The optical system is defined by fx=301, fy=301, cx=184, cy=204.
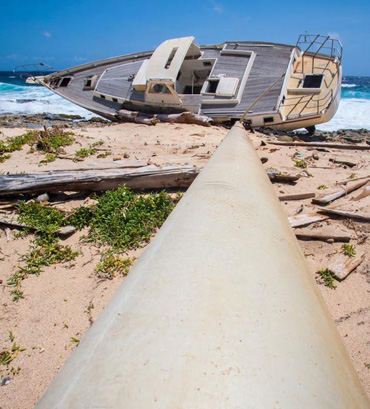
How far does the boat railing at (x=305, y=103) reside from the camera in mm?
13477

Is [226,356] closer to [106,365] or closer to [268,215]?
[106,365]

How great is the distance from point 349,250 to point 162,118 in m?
12.4

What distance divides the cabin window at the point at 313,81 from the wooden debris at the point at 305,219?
11.8m

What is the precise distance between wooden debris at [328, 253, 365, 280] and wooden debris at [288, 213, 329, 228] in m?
0.84

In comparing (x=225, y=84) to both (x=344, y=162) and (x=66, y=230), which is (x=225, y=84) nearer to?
(x=344, y=162)

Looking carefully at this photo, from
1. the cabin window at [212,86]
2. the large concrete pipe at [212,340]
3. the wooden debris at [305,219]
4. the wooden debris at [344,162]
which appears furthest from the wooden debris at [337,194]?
the cabin window at [212,86]

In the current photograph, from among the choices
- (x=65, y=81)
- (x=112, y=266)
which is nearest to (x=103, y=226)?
(x=112, y=266)

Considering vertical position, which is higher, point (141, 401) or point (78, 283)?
point (141, 401)

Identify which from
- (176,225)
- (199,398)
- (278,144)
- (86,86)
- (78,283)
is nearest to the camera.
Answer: (199,398)

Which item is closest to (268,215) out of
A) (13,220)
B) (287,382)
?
(287,382)

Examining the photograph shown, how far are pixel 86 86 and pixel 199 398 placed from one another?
19231mm

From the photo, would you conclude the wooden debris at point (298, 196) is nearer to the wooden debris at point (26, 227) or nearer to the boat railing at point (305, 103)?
the wooden debris at point (26, 227)

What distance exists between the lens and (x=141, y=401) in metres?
0.89

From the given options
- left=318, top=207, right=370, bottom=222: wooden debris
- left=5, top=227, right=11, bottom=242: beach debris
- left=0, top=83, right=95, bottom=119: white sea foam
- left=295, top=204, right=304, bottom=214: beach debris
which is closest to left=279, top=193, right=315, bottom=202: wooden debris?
left=295, top=204, right=304, bottom=214: beach debris
